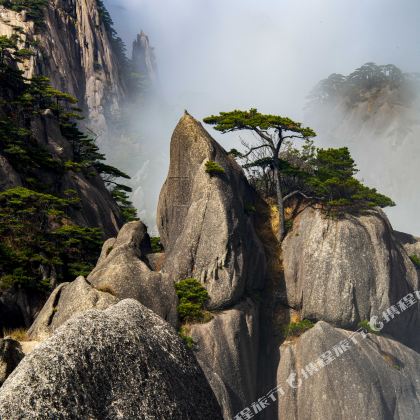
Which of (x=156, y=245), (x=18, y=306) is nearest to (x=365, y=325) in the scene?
(x=156, y=245)

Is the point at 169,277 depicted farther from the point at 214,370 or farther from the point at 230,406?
the point at 230,406

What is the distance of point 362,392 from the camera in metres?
23.7

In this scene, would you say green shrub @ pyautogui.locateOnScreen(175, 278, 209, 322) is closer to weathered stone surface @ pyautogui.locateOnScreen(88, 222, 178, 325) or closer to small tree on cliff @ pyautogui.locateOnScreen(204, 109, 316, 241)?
weathered stone surface @ pyautogui.locateOnScreen(88, 222, 178, 325)

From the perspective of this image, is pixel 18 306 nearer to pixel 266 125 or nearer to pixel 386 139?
pixel 266 125

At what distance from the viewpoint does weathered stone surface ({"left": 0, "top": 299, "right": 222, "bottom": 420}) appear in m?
5.89

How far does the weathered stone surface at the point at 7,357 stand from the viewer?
9555mm

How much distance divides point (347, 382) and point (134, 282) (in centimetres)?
1253

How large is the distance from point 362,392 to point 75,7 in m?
112

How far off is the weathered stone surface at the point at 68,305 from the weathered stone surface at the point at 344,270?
44.5 feet

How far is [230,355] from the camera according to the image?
76.1 feet

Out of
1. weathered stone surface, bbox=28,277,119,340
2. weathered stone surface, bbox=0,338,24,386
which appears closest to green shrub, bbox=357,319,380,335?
weathered stone surface, bbox=28,277,119,340

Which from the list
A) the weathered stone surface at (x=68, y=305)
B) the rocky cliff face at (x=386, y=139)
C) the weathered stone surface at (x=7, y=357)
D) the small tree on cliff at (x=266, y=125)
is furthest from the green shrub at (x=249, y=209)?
the rocky cliff face at (x=386, y=139)

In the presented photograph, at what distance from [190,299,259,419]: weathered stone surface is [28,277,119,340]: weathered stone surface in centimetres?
564

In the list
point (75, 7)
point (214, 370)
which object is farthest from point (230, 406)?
point (75, 7)
